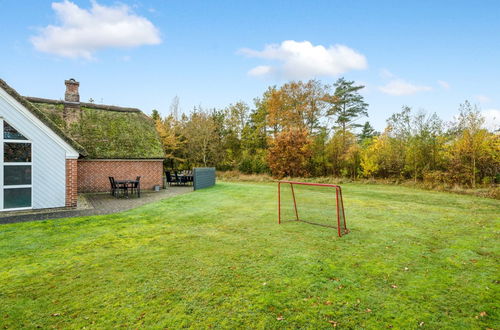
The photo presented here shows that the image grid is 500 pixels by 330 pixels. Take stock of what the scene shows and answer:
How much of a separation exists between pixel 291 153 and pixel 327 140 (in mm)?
4663

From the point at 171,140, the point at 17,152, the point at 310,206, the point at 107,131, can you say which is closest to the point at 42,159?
the point at 17,152

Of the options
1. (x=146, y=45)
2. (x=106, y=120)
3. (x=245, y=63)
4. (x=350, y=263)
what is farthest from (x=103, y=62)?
(x=350, y=263)

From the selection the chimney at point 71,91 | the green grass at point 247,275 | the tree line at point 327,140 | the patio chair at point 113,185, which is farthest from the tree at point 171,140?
the green grass at point 247,275

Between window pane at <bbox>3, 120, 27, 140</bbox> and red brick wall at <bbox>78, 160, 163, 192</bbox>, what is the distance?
6774 mm

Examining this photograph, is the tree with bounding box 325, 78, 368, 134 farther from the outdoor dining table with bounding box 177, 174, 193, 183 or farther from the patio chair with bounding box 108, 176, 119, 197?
the patio chair with bounding box 108, 176, 119, 197

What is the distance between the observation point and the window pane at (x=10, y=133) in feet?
32.6

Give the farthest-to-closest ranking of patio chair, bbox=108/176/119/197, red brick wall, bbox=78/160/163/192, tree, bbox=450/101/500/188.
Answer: tree, bbox=450/101/500/188 → red brick wall, bbox=78/160/163/192 → patio chair, bbox=108/176/119/197

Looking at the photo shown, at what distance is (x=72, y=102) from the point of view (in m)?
18.3

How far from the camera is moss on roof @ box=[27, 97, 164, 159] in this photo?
17125 mm

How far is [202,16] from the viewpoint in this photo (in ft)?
59.6

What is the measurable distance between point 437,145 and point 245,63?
1824 centimetres

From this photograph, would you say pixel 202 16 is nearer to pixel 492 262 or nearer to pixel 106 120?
pixel 106 120

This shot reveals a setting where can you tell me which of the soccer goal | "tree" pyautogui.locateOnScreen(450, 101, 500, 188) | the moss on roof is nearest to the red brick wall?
the moss on roof

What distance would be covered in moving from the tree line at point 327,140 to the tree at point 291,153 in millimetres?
107
